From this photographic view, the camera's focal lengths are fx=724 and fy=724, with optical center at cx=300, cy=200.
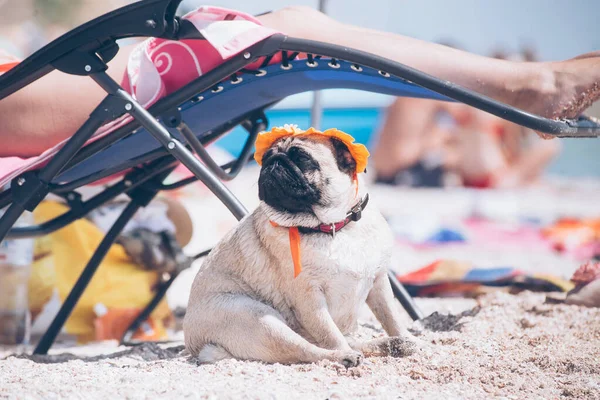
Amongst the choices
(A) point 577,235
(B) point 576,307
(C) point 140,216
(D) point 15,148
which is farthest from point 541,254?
(D) point 15,148

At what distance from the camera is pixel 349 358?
1720 millimetres

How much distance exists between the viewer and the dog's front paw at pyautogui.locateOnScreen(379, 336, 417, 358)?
1.83 m

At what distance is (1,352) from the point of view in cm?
290

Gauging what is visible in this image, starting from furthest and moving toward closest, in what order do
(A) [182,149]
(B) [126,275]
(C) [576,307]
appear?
1. (B) [126,275]
2. (C) [576,307]
3. (A) [182,149]

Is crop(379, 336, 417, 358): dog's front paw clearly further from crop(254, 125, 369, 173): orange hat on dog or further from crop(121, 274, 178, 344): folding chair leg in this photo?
crop(121, 274, 178, 344): folding chair leg

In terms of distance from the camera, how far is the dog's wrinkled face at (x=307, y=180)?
70.4 inches

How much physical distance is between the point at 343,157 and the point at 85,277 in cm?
115

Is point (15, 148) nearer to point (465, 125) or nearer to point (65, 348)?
point (65, 348)

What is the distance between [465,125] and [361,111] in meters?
1.27

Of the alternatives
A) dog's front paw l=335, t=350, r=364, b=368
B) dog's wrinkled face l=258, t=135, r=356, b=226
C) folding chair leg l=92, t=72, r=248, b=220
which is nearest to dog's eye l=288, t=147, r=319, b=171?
dog's wrinkled face l=258, t=135, r=356, b=226

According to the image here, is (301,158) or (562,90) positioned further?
(562,90)

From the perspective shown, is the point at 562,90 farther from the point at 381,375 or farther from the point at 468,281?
→ the point at 468,281

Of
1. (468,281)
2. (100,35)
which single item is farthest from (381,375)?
(468,281)

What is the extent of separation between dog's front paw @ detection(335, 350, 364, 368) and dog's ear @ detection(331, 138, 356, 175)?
463 millimetres
